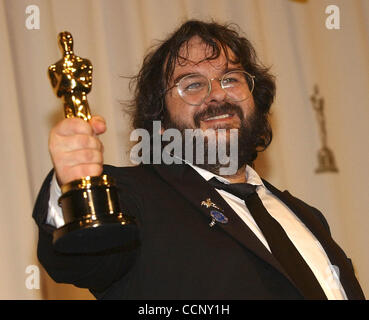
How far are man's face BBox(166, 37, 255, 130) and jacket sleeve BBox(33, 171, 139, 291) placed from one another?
0.64 m

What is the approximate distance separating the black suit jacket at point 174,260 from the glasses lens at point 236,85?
1.75ft

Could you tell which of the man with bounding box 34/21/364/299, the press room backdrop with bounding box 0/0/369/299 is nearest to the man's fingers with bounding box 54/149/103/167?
the man with bounding box 34/21/364/299

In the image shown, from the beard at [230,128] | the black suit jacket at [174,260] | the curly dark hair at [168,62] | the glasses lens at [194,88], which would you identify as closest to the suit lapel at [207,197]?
the black suit jacket at [174,260]

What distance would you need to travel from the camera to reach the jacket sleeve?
1.35m

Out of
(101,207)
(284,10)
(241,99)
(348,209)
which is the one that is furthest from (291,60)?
(101,207)

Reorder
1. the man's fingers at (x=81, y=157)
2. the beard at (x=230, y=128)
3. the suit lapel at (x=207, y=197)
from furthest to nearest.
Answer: the beard at (x=230, y=128) < the suit lapel at (x=207, y=197) < the man's fingers at (x=81, y=157)

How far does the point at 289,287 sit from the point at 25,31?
4.68 feet

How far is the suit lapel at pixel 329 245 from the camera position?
177 centimetres

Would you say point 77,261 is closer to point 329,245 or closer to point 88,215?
point 88,215

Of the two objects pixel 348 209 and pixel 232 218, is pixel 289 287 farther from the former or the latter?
pixel 348 209

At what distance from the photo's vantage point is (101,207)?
1.21 meters

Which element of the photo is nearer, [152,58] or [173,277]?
[173,277]

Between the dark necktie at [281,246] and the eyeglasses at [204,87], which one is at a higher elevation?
the eyeglasses at [204,87]

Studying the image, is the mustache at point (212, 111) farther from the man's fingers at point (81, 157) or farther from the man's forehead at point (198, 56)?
the man's fingers at point (81, 157)
